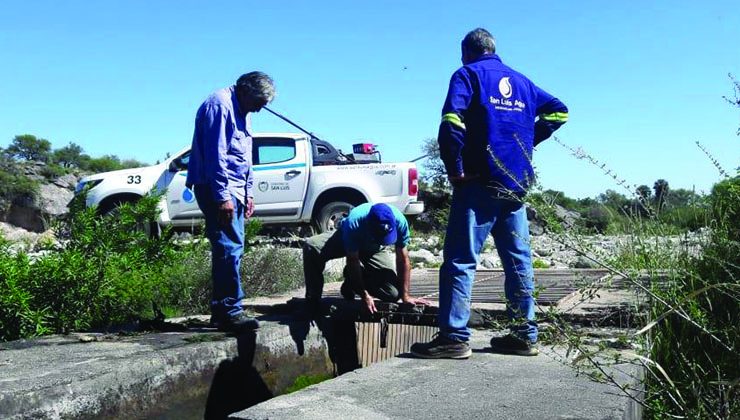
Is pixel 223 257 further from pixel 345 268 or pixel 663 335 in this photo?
pixel 663 335

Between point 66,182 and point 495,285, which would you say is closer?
point 495,285

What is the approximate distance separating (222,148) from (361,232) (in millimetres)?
1257

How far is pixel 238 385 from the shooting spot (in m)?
4.97

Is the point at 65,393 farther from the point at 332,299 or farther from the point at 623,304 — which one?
the point at 623,304

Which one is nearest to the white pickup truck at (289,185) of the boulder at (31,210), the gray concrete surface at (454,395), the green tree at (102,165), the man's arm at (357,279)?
the boulder at (31,210)

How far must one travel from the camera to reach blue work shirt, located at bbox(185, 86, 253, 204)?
16.5ft

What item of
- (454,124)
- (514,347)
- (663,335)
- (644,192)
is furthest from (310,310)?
(644,192)

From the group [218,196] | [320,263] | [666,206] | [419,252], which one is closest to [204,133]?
[218,196]

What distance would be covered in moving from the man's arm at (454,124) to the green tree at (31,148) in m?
25.8

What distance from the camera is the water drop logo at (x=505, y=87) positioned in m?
4.62

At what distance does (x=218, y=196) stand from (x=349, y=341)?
1533 millimetres

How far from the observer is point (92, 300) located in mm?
5445

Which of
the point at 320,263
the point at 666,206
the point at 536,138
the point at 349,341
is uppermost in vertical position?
the point at 536,138

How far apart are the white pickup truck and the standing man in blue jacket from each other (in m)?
9.26
